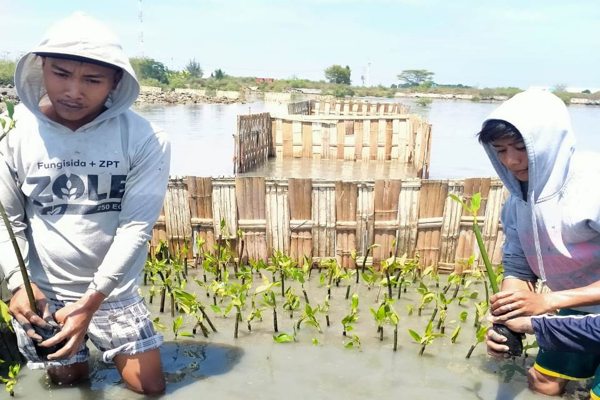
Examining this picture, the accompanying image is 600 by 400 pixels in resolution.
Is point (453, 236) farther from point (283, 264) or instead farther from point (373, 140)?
point (373, 140)

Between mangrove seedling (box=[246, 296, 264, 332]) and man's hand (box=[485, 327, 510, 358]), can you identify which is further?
mangrove seedling (box=[246, 296, 264, 332])

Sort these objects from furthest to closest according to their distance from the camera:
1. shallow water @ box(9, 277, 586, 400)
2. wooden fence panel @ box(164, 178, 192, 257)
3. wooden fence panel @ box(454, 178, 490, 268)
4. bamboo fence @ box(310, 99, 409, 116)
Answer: bamboo fence @ box(310, 99, 409, 116) < wooden fence panel @ box(164, 178, 192, 257) < wooden fence panel @ box(454, 178, 490, 268) < shallow water @ box(9, 277, 586, 400)

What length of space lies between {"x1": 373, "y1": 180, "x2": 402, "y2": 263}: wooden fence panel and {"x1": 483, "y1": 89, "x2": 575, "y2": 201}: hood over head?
2.61 m

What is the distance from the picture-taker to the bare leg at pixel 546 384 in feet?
10.5

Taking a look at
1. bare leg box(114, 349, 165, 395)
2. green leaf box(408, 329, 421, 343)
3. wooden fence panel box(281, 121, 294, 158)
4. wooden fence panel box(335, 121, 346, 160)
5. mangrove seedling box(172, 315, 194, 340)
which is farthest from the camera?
wooden fence panel box(281, 121, 294, 158)

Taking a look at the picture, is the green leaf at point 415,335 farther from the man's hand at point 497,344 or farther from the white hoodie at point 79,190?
the white hoodie at point 79,190

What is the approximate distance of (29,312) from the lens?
2.64m

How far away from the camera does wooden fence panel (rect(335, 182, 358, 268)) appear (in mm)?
5105

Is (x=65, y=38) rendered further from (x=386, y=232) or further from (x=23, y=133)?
(x=386, y=232)

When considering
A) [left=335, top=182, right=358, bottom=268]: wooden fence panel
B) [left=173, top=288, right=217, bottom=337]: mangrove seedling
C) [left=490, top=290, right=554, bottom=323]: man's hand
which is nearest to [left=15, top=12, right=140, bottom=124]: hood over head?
[left=173, top=288, right=217, bottom=337]: mangrove seedling

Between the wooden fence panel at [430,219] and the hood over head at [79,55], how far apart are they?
3137 mm

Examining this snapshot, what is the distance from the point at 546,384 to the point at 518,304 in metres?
1.17

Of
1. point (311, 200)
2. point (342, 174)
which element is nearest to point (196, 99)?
point (342, 174)

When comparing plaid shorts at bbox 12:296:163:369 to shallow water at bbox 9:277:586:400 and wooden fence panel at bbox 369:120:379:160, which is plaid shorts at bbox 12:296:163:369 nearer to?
shallow water at bbox 9:277:586:400
